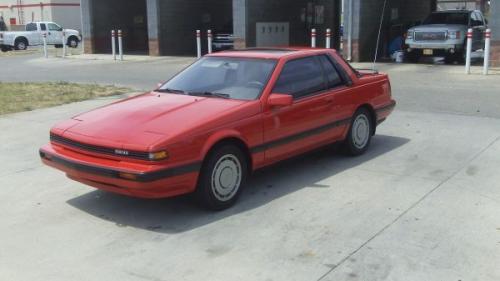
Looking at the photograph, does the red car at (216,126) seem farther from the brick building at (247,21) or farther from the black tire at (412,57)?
the brick building at (247,21)

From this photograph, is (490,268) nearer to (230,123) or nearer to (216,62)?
(230,123)

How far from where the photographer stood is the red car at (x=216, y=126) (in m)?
5.01

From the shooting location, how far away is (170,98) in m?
6.04

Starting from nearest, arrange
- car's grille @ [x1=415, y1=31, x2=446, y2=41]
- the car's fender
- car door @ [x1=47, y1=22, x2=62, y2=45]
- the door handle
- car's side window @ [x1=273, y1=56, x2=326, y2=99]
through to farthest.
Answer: the car's fender → car's side window @ [x1=273, y1=56, x2=326, y2=99] → the door handle → car's grille @ [x1=415, y1=31, x2=446, y2=41] → car door @ [x1=47, y1=22, x2=62, y2=45]

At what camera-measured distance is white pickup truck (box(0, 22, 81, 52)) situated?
120 ft

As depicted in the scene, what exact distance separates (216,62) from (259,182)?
1.42 meters

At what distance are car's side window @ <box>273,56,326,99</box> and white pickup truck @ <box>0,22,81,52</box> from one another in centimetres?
3241

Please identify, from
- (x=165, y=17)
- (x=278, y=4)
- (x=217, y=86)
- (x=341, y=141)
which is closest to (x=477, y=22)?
(x=278, y=4)

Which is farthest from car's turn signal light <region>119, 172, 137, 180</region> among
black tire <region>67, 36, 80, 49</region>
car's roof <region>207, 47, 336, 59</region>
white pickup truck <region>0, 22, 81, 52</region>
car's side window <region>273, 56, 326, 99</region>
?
black tire <region>67, 36, 80, 49</region>

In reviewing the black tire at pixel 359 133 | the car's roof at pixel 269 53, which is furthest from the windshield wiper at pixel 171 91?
the black tire at pixel 359 133

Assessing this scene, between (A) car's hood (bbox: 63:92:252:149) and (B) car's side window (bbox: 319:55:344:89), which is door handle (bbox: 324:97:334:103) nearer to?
(B) car's side window (bbox: 319:55:344:89)

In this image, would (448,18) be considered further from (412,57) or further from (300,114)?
(300,114)

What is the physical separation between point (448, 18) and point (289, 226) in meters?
17.2

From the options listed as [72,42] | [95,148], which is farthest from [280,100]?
[72,42]
